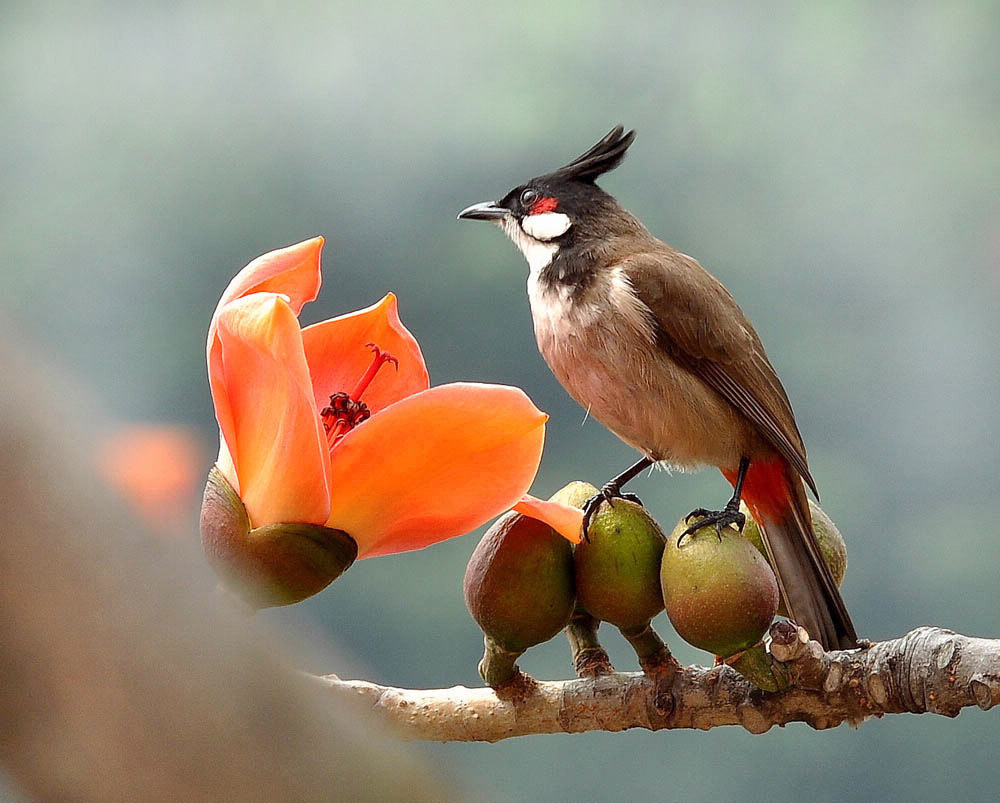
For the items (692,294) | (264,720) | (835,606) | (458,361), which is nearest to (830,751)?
(458,361)

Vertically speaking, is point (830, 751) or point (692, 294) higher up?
point (692, 294)

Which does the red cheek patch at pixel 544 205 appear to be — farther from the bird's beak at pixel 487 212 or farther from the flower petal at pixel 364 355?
the flower petal at pixel 364 355

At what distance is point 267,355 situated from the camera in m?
0.36

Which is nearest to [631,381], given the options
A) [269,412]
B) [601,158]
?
[601,158]

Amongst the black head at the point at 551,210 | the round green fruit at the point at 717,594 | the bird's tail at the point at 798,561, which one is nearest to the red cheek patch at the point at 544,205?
the black head at the point at 551,210

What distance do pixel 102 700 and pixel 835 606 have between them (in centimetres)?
48

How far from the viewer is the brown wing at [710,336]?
76 centimetres

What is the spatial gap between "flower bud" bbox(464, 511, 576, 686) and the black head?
0.41 m

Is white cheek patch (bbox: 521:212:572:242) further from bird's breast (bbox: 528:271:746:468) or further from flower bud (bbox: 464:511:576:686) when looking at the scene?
flower bud (bbox: 464:511:576:686)

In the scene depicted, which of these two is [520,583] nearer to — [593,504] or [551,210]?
[593,504]

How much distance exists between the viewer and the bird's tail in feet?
1.80

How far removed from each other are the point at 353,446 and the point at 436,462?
1.1 inches

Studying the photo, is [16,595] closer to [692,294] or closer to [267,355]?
[267,355]

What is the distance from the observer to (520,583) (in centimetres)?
43
